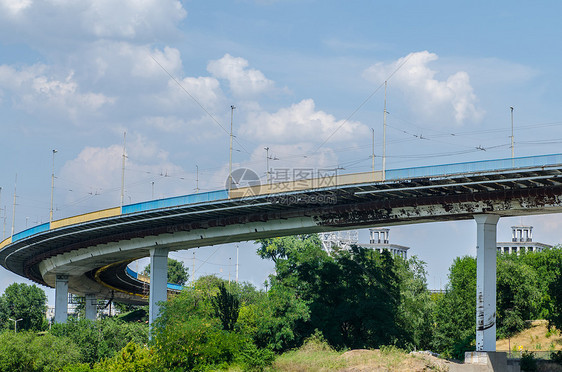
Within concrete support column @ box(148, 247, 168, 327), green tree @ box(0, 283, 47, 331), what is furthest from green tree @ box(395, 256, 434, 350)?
green tree @ box(0, 283, 47, 331)

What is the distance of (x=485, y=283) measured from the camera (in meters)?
49.5

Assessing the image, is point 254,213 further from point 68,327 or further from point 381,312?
point 68,327

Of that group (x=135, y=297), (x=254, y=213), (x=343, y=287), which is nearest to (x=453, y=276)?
(x=343, y=287)

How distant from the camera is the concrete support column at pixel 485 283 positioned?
48656 millimetres

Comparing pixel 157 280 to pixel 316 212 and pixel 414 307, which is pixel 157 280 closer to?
pixel 316 212

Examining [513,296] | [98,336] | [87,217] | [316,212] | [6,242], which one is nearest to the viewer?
[316,212]

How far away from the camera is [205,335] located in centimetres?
5309

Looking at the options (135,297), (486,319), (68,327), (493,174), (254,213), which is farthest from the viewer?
(135,297)

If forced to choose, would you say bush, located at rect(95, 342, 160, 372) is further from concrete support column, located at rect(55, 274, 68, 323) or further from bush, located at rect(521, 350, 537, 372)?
concrete support column, located at rect(55, 274, 68, 323)

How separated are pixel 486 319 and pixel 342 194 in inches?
556

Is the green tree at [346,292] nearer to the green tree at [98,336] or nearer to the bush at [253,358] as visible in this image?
the bush at [253,358]

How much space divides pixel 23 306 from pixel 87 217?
93.0m

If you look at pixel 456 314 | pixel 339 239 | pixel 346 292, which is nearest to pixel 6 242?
pixel 346 292

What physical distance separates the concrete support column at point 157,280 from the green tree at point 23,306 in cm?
9024
